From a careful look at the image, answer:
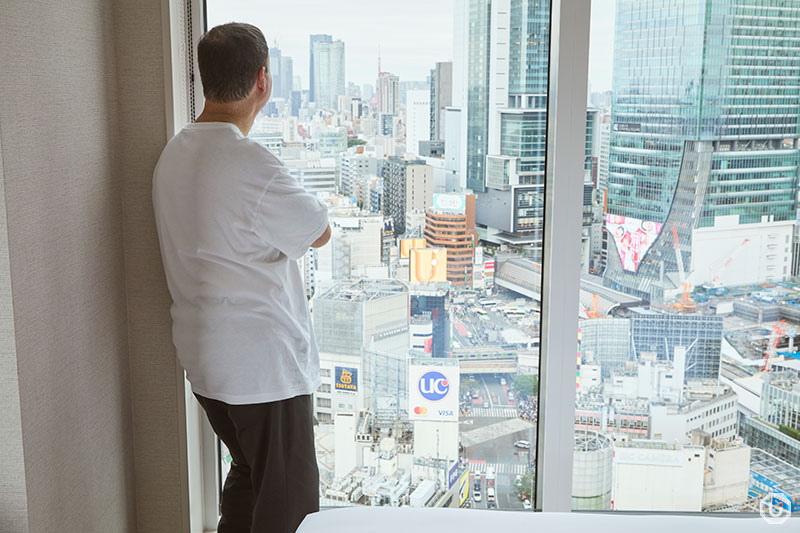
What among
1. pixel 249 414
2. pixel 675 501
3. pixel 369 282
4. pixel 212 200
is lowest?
pixel 675 501

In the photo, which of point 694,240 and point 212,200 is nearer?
point 212,200

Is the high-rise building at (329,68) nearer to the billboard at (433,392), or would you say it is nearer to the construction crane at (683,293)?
the billboard at (433,392)

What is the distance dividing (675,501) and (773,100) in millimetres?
1265

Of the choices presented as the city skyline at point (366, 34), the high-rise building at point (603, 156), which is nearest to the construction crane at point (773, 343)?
the high-rise building at point (603, 156)

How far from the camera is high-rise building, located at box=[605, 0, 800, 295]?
2062 millimetres

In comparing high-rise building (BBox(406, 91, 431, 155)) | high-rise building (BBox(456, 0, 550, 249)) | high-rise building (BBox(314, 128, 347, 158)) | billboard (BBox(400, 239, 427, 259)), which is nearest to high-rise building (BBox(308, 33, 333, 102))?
high-rise building (BBox(314, 128, 347, 158))

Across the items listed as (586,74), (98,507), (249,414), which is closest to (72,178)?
(249,414)

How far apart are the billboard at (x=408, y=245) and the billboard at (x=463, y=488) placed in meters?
0.71

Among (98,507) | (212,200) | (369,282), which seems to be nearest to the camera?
(212,200)

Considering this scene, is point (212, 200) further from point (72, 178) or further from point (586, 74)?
point (586, 74)

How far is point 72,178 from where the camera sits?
170 centimetres

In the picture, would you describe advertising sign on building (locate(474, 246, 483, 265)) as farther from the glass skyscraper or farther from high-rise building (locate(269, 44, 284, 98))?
high-rise building (locate(269, 44, 284, 98))

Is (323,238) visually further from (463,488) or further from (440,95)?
(463,488)

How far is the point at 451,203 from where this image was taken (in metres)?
2.16
